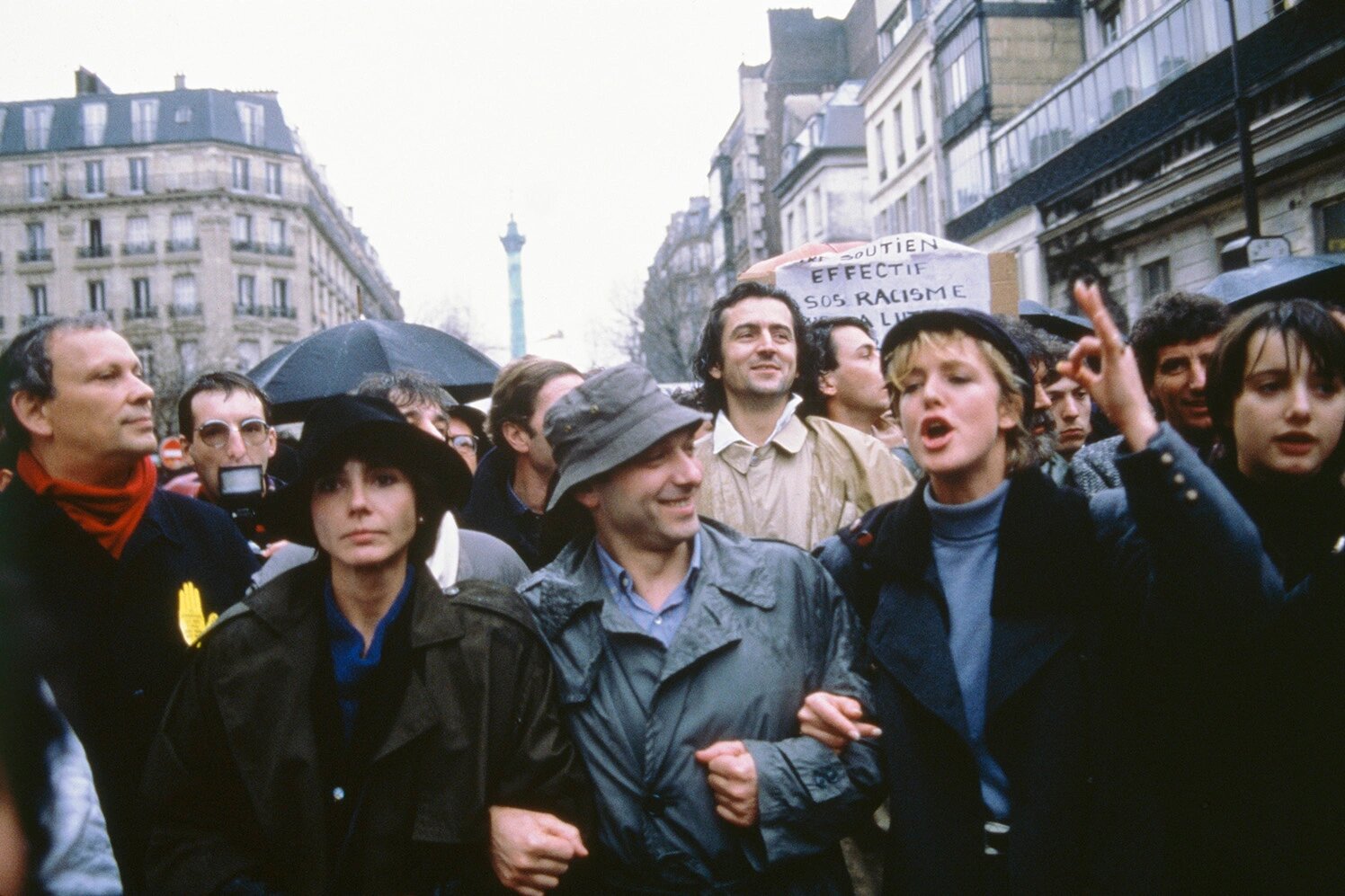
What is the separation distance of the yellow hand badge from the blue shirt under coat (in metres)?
0.93

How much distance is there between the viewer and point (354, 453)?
2564 mm

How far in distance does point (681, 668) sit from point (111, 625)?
1956 millimetres

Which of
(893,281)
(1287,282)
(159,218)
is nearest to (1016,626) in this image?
(1287,282)

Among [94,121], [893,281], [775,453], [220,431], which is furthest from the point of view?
[94,121]

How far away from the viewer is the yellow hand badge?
321cm

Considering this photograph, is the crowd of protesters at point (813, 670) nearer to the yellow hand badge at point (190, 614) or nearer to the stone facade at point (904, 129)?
the yellow hand badge at point (190, 614)

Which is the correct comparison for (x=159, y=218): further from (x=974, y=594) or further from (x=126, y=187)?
(x=974, y=594)

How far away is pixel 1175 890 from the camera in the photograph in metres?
2.16

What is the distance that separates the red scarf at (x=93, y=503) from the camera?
3.11 metres

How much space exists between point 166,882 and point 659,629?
51.7 inches

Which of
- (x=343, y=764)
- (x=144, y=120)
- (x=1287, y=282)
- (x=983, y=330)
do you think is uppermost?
(x=144, y=120)

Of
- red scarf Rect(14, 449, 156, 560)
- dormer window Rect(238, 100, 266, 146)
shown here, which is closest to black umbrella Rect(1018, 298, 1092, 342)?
red scarf Rect(14, 449, 156, 560)

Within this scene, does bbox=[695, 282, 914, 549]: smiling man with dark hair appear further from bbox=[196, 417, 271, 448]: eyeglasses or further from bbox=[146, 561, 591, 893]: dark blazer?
bbox=[196, 417, 271, 448]: eyeglasses

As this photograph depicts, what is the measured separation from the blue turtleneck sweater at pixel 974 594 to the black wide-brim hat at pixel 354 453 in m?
1.35
